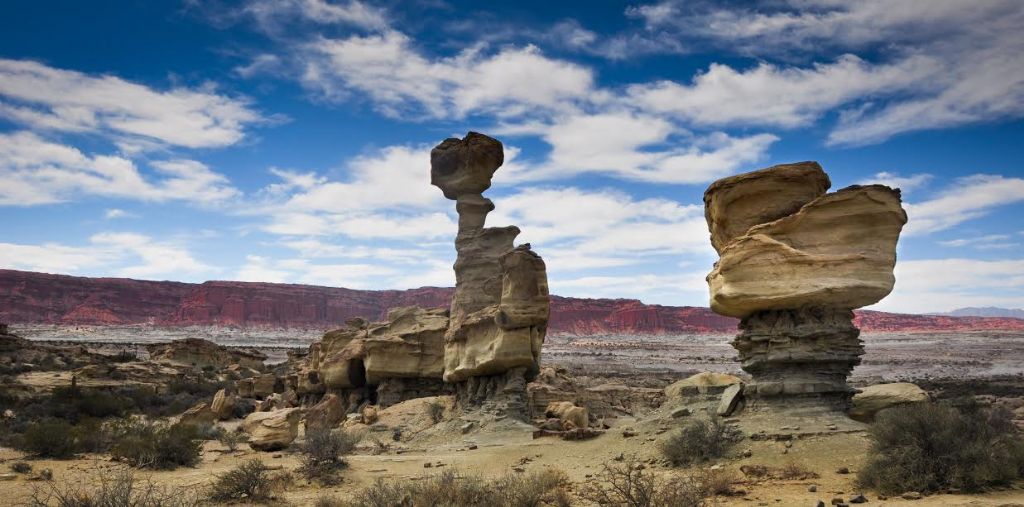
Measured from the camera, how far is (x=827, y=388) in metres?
13.5

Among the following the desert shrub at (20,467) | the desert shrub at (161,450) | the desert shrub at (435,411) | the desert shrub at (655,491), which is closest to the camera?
the desert shrub at (655,491)

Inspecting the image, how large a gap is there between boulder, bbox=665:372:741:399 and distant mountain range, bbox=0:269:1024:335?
106632 mm

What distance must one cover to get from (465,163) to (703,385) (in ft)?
39.3

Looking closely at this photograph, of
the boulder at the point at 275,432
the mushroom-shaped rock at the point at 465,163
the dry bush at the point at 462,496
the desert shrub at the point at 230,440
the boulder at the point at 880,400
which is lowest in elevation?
the desert shrub at the point at 230,440

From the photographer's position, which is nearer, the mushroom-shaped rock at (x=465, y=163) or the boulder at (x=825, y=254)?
the boulder at (x=825, y=254)

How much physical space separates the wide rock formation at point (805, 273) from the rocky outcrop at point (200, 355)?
133 feet

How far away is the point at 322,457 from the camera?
43.3 ft

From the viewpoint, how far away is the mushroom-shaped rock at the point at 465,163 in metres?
25.3

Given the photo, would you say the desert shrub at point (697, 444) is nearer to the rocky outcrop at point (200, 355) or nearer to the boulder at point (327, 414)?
the boulder at point (327, 414)

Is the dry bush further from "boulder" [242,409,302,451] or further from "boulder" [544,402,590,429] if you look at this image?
"boulder" [544,402,590,429]

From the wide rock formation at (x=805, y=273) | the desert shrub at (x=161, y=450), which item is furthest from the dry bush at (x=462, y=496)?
the wide rock formation at (x=805, y=273)

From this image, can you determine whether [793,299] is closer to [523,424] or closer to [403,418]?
[523,424]

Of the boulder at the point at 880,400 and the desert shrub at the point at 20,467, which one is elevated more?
the boulder at the point at 880,400

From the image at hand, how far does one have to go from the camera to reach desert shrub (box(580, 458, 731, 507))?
7820 millimetres
